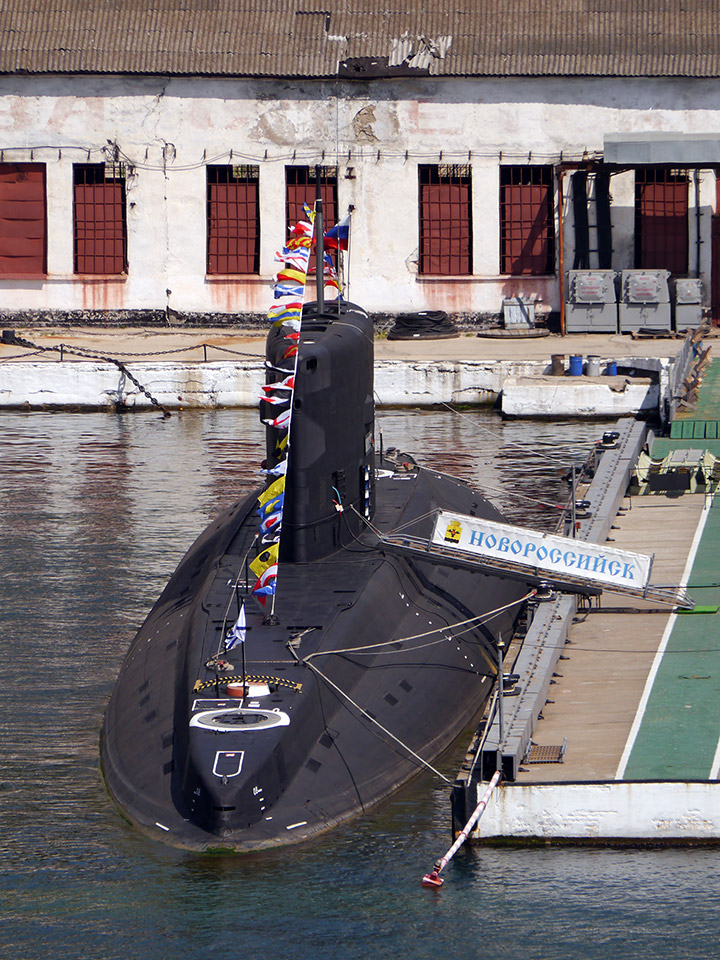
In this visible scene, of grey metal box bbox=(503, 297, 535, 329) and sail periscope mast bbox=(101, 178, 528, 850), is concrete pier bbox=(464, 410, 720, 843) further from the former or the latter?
grey metal box bbox=(503, 297, 535, 329)

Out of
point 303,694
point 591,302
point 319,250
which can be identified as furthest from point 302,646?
point 591,302

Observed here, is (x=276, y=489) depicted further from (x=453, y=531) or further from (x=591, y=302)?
(x=591, y=302)

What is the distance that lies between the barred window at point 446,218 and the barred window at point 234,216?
5.21 m

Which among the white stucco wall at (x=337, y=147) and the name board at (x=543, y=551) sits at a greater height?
the white stucco wall at (x=337, y=147)

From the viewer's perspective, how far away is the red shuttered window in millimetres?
50406

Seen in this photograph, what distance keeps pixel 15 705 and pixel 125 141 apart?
3141 centimetres

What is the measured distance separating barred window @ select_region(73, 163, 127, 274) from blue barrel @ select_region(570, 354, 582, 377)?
15423 millimetres

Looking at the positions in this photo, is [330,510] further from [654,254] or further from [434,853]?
[654,254]

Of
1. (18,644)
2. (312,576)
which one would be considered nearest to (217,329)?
(18,644)

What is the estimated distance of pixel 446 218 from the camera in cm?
5016

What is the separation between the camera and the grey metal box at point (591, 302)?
158 ft

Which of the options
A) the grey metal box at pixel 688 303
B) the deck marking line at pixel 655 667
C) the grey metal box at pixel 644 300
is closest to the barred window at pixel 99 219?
the grey metal box at pixel 644 300

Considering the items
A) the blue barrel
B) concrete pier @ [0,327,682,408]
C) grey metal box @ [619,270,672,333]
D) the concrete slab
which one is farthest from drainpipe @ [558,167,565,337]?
the concrete slab

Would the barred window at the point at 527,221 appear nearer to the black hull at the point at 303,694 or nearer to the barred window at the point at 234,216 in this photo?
the barred window at the point at 234,216
